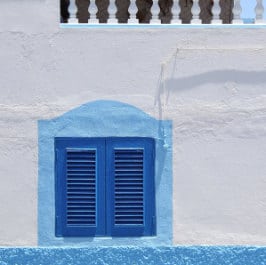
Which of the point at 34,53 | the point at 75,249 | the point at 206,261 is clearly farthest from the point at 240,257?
the point at 34,53

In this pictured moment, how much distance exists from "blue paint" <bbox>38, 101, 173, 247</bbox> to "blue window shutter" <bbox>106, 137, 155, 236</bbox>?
91mm

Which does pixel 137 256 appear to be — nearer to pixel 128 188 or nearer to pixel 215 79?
pixel 128 188

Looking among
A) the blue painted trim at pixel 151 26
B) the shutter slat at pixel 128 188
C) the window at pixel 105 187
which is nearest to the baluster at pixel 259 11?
the blue painted trim at pixel 151 26

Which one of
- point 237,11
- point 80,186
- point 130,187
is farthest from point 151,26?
point 80,186

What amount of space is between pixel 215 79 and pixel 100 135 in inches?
47.8

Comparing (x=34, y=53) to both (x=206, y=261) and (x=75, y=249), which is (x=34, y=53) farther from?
(x=206, y=261)

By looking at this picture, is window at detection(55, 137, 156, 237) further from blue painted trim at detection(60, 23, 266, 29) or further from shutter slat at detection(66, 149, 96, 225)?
blue painted trim at detection(60, 23, 266, 29)

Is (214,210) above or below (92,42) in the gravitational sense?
below

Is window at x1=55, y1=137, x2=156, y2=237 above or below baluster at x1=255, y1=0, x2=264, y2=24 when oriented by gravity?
below

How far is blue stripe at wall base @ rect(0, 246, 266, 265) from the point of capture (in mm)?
8406

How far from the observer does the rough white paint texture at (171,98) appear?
8.41 m

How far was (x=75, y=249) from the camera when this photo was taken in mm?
8438

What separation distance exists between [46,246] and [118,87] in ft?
5.41

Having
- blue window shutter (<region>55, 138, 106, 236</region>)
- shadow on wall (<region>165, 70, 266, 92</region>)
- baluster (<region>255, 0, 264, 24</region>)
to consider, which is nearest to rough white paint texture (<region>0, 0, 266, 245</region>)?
shadow on wall (<region>165, 70, 266, 92</region>)
